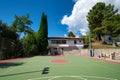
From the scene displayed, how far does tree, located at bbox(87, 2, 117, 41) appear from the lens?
40.3 meters

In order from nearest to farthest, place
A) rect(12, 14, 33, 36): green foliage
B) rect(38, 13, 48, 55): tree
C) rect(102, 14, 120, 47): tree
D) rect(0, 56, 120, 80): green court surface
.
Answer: rect(0, 56, 120, 80): green court surface, rect(102, 14, 120, 47): tree, rect(12, 14, 33, 36): green foliage, rect(38, 13, 48, 55): tree

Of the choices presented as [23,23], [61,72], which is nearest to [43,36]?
[23,23]

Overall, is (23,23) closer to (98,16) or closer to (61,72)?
(98,16)

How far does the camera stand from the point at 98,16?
41.3m

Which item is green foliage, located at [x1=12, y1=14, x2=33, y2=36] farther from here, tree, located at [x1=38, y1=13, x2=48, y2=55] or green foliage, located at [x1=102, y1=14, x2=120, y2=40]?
green foliage, located at [x1=102, y1=14, x2=120, y2=40]

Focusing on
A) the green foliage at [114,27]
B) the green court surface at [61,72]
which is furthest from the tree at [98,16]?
the green court surface at [61,72]

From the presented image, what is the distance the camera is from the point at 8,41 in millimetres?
25656

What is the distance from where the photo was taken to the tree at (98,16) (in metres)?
40.3

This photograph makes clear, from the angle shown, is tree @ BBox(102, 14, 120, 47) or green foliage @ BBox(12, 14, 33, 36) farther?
green foliage @ BBox(12, 14, 33, 36)

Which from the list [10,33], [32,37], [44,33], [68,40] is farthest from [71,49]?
[10,33]

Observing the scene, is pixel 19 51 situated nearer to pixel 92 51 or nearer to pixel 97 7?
pixel 92 51

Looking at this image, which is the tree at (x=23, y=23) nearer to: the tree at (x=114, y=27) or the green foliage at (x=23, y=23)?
the green foliage at (x=23, y=23)

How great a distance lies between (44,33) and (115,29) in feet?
64.5

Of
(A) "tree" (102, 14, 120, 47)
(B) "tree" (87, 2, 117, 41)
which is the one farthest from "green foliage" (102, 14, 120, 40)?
(B) "tree" (87, 2, 117, 41)
